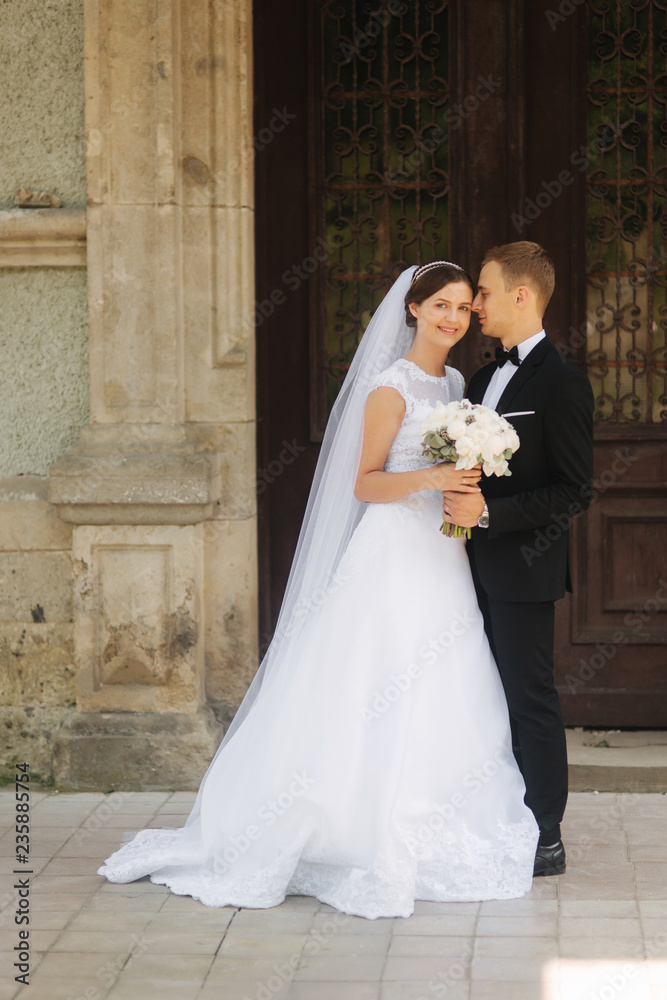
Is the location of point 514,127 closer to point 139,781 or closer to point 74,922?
point 139,781

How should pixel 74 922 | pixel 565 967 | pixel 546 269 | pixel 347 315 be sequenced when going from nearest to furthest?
1. pixel 565 967
2. pixel 74 922
3. pixel 546 269
4. pixel 347 315

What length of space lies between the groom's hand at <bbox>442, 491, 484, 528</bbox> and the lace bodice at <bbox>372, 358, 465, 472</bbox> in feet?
0.89

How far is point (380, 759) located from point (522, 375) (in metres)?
1.33

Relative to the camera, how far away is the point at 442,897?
146 inches

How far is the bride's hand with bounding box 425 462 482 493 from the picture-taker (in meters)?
3.74

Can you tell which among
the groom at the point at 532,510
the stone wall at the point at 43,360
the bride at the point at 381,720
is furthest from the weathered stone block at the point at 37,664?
the groom at the point at 532,510

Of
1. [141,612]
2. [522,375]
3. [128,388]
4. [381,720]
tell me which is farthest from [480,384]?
[141,612]

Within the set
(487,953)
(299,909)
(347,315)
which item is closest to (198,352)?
(347,315)

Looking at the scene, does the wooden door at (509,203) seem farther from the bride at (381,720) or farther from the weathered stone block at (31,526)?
the bride at (381,720)

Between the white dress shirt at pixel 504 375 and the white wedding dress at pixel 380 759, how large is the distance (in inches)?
6.8

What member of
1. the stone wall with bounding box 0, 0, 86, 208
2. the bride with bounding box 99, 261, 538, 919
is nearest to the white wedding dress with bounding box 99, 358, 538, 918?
the bride with bounding box 99, 261, 538, 919

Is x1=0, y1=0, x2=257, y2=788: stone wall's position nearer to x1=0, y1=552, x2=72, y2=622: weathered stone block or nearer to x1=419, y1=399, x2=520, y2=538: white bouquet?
x1=0, y1=552, x2=72, y2=622: weathered stone block

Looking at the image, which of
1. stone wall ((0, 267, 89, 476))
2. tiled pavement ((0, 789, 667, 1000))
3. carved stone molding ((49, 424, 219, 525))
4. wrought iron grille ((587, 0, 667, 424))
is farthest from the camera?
wrought iron grille ((587, 0, 667, 424))

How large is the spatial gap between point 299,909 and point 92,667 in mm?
1676
